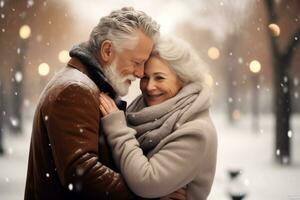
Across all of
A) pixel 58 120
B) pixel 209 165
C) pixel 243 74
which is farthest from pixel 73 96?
pixel 243 74

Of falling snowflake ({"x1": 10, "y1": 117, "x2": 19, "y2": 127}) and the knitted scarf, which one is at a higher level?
the knitted scarf

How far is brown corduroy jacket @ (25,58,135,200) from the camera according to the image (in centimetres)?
209

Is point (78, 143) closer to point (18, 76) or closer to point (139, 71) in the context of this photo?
point (139, 71)

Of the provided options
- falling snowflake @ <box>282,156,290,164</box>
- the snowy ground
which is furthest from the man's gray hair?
falling snowflake @ <box>282,156,290,164</box>

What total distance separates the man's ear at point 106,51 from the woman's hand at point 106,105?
0.15 meters

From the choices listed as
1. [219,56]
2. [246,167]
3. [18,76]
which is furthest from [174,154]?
[219,56]

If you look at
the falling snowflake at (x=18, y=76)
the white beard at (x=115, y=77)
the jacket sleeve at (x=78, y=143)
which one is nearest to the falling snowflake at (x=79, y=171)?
the jacket sleeve at (x=78, y=143)

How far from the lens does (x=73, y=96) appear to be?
83.6 inches

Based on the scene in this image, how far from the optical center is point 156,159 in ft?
7.51

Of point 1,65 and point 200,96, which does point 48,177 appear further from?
point 1,65

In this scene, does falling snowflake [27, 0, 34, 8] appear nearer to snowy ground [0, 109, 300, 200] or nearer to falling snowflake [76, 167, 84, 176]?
snowy ground [0, 109, 300, 200]

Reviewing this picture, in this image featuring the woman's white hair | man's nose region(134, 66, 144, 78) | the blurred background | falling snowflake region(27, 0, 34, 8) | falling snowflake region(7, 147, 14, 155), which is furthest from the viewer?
falling snowflake region(27, 0, 34, 8)

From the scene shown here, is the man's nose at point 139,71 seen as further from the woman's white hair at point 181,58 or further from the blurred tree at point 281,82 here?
the blurred tree at point 281,82

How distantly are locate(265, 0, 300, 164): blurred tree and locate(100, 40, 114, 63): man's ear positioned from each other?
3.77 meters
